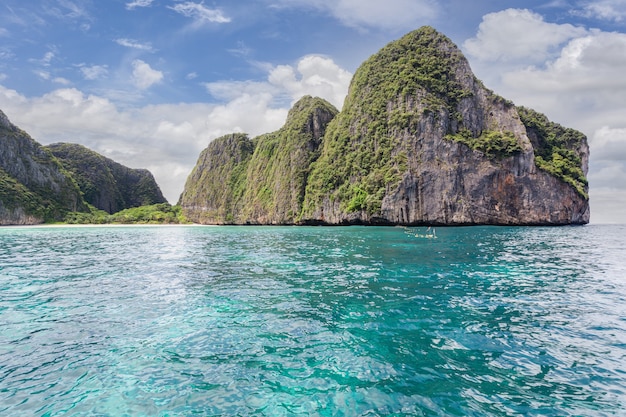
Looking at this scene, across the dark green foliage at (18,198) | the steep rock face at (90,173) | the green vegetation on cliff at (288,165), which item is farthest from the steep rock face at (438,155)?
the steep rock face at (90,173)

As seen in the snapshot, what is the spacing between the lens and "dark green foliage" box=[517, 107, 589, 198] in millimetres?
87500

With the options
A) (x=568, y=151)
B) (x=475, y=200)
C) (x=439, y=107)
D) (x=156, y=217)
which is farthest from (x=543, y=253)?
(x=156, y=217)

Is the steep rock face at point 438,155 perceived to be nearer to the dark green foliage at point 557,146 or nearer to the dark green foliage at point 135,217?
the dark green foliage at point 557,146

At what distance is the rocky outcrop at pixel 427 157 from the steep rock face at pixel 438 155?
0.94 ft

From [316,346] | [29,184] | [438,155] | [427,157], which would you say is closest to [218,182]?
[29,184]

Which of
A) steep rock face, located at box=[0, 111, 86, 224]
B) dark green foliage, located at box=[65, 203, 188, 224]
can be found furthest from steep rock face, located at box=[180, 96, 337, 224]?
steep rock face, located at box=[0, 111, 86, 224]

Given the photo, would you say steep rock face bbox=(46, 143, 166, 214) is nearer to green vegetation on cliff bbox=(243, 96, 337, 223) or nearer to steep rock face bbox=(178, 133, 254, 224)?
steep rock face bbox=(178, 133, 254, 224)

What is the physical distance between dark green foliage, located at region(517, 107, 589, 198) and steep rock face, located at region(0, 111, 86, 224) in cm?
16936

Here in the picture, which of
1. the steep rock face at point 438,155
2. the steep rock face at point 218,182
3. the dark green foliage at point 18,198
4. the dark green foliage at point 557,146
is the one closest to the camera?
the steep rock face at point 438,155

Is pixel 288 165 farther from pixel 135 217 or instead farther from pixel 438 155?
pixel 135 217

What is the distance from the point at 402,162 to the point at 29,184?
145734mm

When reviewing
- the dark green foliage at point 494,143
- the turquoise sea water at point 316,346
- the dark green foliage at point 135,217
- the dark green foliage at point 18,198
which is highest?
the dark green foliage at point 494,143

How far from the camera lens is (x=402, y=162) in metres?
85.8

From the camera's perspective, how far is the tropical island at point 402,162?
3137 inches
